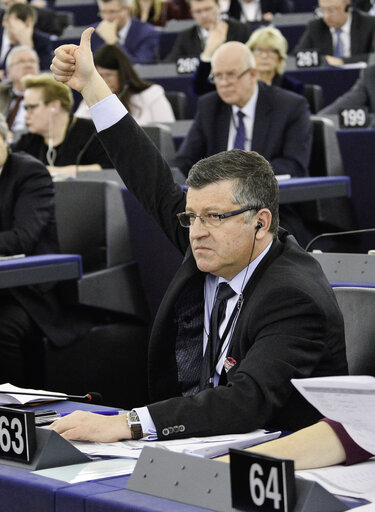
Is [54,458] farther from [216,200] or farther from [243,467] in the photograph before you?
[216,200]

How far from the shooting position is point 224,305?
7.60ft

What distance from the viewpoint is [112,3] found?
8.95 meters

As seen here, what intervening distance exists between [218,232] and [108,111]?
539mm

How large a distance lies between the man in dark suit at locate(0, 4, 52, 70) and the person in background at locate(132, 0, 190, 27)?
3.41 ft

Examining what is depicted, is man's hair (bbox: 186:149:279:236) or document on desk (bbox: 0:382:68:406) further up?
man's hair (bbox: 186:149:279:236)

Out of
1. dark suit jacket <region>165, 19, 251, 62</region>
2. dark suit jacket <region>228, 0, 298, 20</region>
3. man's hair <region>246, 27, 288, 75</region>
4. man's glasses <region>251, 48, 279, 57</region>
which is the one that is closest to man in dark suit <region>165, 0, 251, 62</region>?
dark suit jacket <region>165, 19, 251, 62</region>

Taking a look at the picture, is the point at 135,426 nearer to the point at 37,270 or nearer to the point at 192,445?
the point at 192,445

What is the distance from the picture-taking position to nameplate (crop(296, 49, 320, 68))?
7.50 m

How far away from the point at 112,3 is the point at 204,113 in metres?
3.74

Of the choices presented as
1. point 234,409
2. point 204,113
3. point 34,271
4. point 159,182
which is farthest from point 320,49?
point 234,409

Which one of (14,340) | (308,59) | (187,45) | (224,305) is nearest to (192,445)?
(224,305)

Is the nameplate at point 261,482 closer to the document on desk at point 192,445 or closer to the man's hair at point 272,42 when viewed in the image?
the document on desk at point 192,445

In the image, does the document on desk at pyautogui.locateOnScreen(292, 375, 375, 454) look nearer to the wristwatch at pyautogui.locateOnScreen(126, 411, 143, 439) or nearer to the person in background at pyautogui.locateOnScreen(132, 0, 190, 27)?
the wristwatch at pyautogui.locateOnScreen(126, 411, 143, 439)

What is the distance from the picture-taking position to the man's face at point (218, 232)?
2221 mm
